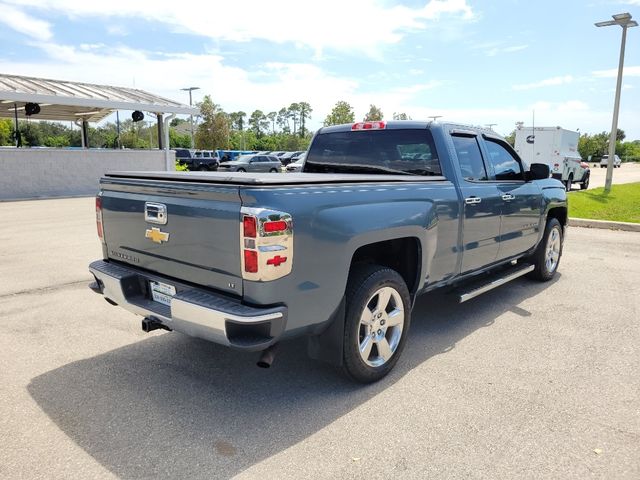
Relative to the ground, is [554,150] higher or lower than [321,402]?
higher

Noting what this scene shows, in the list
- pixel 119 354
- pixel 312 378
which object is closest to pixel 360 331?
pixel 312 378

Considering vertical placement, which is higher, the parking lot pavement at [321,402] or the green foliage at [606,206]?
the green foliage at [606,206]

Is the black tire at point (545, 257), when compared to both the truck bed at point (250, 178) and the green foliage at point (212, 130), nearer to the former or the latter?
the truck bed at point (250, 178)

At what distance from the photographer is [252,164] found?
32.3 m

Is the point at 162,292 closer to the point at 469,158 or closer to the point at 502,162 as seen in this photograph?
the point at 469,158

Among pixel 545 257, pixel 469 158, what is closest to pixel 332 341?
pixel 469 158

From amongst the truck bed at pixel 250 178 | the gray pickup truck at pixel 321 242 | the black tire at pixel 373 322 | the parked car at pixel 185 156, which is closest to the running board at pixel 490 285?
the gray pickup truck at pixel 321 242

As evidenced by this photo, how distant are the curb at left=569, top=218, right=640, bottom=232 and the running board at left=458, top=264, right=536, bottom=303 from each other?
671 cm

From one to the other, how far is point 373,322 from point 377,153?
182cm

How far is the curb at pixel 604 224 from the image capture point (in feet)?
36.7

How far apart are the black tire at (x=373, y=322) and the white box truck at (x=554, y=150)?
19.0 m

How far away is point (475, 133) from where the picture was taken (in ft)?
16.4

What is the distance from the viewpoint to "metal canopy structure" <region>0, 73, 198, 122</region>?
17578 mm

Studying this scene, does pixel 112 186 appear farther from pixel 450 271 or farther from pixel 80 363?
pixel 450 271
